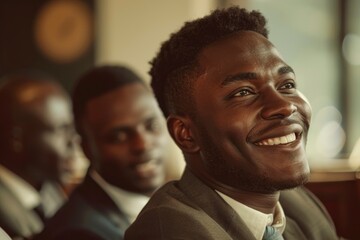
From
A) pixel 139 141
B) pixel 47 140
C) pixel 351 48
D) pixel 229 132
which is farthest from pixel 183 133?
pixel 351 48

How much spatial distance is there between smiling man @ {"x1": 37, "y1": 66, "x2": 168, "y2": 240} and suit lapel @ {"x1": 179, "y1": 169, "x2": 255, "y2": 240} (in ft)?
2.04

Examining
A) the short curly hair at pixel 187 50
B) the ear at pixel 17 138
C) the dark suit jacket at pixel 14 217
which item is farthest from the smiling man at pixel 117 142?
the ear at pixel 17 138

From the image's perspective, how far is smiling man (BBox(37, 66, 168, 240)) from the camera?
2033 mm

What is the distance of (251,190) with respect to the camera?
1.35 m

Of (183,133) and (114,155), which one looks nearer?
(183,133)

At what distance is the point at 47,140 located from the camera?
115 inches

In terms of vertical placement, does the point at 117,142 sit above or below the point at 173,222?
below

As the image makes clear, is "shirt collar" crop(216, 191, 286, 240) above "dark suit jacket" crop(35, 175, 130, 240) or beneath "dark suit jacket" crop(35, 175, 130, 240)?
above

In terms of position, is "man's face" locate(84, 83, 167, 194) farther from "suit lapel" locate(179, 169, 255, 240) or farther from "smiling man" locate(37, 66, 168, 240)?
"suit lapel" locate(179, 169, 255, 240)

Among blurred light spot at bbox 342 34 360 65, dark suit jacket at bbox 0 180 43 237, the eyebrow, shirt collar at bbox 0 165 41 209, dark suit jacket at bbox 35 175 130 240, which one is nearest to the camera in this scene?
the eyebrow

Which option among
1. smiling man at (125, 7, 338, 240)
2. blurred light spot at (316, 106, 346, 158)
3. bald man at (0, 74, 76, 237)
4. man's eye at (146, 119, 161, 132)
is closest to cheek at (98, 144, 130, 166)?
man's eye at (146, 119, 161, 132)

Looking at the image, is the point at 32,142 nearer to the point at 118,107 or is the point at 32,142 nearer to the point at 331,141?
the point at 118,107

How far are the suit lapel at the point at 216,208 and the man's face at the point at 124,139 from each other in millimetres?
655

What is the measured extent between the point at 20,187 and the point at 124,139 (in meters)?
0.97
